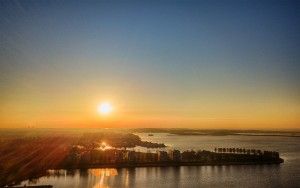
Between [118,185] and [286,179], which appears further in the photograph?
[286,179]

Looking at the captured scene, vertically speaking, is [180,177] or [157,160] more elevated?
[157,160]

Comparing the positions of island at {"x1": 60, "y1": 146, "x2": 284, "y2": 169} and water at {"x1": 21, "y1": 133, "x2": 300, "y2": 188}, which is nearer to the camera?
water at {"x1": 21, "y1": 133, "x2": 300, "y2": 188}

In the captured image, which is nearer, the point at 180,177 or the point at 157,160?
the point at 180,177

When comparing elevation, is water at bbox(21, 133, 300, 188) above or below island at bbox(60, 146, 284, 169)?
below

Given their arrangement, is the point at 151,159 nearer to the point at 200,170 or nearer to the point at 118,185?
the point at 200,170

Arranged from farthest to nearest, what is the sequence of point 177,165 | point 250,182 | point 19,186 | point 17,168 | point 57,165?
point 177,165
point 57,165
point 17,168
point 250,182
point 19,186

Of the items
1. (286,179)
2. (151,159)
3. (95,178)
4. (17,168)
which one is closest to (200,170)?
(151,159)

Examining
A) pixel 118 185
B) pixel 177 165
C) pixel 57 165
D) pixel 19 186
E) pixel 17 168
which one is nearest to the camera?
pixel 19 186

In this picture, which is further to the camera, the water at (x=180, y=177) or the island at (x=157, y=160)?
the island at (x=157, y=160)

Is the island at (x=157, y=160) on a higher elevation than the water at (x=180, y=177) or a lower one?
higher
